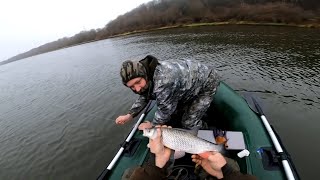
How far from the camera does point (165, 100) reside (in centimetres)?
397

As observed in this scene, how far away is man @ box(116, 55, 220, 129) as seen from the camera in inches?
147

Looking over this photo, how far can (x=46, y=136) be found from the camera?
983 cm

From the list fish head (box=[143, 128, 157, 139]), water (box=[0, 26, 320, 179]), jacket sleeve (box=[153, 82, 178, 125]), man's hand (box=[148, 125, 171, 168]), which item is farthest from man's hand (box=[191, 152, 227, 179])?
water (box=[0, 26, 320, 179])

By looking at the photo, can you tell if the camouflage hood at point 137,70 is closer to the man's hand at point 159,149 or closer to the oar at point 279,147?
the man's hand at point 159,149

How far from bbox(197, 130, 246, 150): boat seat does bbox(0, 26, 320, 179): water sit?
253cm

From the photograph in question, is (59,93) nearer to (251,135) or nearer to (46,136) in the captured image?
(46,136)

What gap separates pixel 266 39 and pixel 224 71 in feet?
26.4

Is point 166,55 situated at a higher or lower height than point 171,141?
lower

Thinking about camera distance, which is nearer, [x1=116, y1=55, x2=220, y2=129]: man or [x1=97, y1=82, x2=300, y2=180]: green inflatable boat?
[x1=116, y1=55, x2=220, y2=129]: man

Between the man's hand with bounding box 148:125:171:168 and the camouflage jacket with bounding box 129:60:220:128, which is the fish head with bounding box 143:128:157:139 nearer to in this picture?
the man's hand with bounding box 148:125:171:168

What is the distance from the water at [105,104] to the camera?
7.90 m

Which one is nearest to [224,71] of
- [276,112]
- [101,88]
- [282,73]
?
[282,73]

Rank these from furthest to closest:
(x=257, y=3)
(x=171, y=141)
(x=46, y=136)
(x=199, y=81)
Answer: (x=257, y=3), (x=46, y=136), (x=199, y=81), (x=171, y=141)

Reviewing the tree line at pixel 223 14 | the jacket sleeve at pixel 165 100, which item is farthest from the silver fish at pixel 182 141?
the tree line at pixel 223 14
